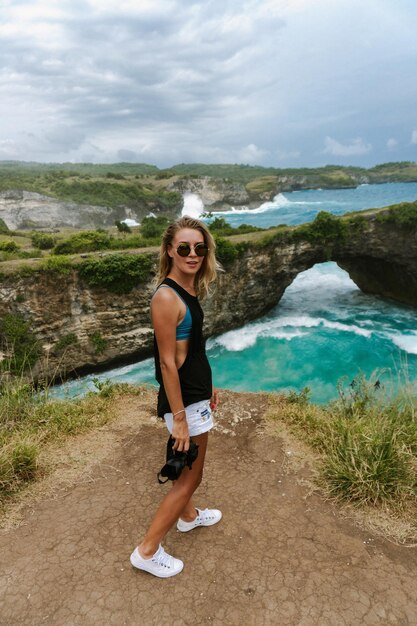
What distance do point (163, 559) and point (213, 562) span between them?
0.49 metres

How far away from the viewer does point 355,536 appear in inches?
150

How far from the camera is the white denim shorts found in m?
3.08

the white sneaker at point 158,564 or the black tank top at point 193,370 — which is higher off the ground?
the black tank top at point 193,370

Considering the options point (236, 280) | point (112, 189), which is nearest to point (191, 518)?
point (236, 280)

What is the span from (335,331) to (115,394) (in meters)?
20.0

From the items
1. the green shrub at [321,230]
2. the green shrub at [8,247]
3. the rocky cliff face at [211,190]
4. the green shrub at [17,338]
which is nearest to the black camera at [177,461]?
the green shrub at [17,338]

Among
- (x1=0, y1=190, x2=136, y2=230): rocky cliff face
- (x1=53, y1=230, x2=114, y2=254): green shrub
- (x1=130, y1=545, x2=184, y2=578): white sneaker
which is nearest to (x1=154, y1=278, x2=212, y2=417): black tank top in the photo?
(x1=130, y1=545, x2=184, y2=578): white sneaker

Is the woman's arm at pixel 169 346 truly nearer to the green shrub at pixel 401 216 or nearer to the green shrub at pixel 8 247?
the green shrub at pixel 8 247

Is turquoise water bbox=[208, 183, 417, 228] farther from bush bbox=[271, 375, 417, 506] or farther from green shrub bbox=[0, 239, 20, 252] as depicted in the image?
bush bbox=[271, 375, 417, 506]

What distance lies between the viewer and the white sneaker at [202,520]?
3.80 m

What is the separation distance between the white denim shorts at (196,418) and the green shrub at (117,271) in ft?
52.9

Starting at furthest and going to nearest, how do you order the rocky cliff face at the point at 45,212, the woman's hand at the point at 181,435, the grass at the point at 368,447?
the rocky cliff face at the point at 45,212
the grass at the point at 368,447
the woman's hand at the point at 181,435

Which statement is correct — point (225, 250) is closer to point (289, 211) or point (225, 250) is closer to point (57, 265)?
point (57, 265)

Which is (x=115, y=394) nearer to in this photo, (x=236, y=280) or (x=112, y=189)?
(x=236, y=280)
